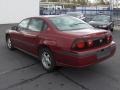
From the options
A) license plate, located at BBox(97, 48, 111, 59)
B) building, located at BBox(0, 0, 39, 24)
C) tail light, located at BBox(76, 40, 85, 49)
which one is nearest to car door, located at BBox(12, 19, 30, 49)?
tail light, located at BBox(76, 40, 85, 49)

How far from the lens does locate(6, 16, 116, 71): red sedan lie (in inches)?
180

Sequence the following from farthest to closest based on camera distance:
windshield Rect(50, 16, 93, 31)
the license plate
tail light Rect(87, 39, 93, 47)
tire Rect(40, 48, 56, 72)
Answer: windshield Rect(50, 16, 93, 31)
tire Rect(40, 48, 56, 72)
the license plate
tail light Rect(87, 39, 93, 47)

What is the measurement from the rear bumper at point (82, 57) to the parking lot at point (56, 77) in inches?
18.1

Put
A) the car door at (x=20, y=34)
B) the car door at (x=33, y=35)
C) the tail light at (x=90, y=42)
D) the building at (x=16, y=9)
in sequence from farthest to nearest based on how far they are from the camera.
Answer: the building at (x=16, y=9) → the car door at (x=20, y=34) → the car door at (x=33, y=35) → the tail light at (x=90, y=42)

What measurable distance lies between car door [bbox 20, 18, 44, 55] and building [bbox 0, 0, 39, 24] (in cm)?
1558

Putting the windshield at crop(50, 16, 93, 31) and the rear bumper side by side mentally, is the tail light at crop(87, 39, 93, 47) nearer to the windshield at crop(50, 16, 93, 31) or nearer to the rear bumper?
the rear bumper

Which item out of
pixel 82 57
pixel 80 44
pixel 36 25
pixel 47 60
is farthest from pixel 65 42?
pixel 36 25

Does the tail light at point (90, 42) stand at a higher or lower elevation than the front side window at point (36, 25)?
lower

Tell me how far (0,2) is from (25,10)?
11.1 feet

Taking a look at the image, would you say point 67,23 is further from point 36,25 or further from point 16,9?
point 16,9

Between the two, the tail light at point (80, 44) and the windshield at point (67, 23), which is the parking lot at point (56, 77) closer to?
the tail light at point (80, 44)

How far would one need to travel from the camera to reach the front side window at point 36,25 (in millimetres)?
5779

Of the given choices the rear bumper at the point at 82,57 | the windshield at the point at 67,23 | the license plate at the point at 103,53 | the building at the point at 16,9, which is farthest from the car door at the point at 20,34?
the building at the point at 16,9

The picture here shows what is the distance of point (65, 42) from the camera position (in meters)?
4.68
